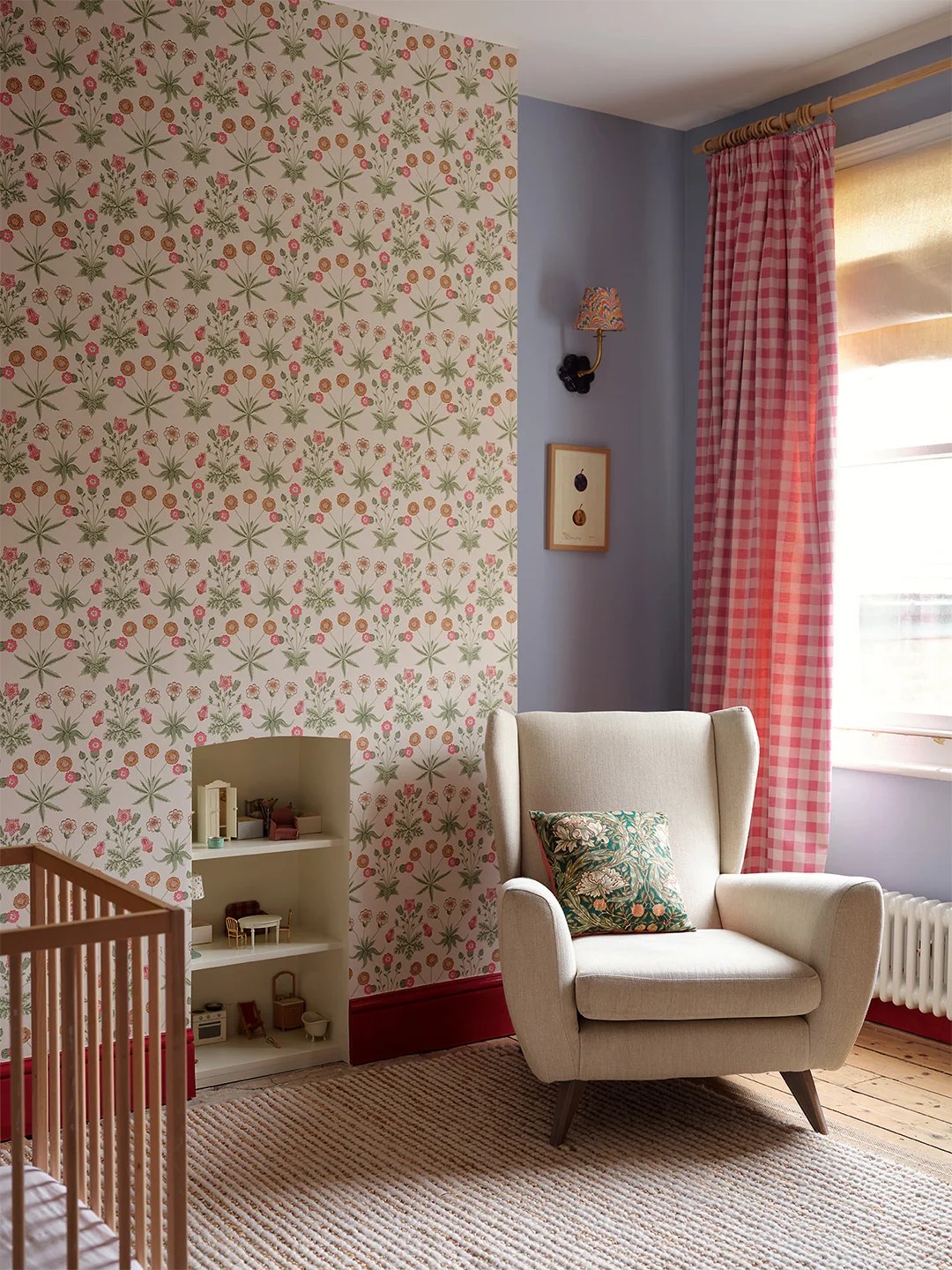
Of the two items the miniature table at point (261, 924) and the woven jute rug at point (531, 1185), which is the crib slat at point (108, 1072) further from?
the miniature table at point (261, 924)

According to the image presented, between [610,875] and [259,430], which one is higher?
[259,430]

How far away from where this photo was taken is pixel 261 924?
331 cm

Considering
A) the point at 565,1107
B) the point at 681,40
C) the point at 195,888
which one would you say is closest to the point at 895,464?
the point at 681,40

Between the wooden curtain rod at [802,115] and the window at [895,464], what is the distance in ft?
0.45

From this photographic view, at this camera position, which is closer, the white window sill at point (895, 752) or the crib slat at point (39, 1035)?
the crib slat at point (39, 1035)

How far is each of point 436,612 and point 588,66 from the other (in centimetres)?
165

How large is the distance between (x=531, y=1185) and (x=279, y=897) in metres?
1.25

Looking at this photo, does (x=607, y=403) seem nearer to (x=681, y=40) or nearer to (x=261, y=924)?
(x=681, y=40)

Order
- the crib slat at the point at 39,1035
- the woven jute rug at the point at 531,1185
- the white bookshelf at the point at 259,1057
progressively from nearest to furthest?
the crib slat at the point at 39,1035, the woven jute rug at the point at 531,1185, the white bookshelf at the point at 259,1057

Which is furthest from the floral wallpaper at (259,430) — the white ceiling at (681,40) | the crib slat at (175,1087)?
the crib slat at (175,1087)

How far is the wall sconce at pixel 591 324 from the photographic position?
12.1 feet

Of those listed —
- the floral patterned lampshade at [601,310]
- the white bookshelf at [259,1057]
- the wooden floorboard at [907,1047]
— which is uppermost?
the floral patterned lampshade at [601,310]

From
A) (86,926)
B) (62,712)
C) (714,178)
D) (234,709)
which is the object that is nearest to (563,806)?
(234,709)

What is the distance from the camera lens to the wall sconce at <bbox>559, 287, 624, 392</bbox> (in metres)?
3.70
